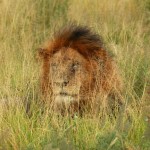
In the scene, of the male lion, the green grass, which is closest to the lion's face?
the male lion

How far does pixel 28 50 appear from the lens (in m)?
7.47

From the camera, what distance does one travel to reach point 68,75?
4.95m

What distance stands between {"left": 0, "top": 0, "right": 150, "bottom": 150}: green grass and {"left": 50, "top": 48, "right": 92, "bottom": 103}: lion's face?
0.62 feet

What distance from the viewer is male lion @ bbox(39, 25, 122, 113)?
16.1 feet

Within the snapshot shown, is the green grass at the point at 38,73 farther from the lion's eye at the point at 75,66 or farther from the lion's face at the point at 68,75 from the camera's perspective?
the lion's eye at the point at 75,66

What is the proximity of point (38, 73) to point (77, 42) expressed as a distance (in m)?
1.02

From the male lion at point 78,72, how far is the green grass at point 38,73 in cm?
15

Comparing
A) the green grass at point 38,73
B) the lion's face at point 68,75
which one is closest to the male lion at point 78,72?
the lion's face at point 68,75

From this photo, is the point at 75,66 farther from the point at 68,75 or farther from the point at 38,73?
the point at 38,73

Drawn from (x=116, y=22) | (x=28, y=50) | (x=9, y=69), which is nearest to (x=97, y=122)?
(x=9, y=69)

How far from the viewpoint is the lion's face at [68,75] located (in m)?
4.86

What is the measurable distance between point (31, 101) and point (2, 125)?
0.64 metres

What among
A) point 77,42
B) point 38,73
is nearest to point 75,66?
point 77,42

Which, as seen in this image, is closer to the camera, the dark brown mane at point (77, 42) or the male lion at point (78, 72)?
the male lion at point (78, 72)
